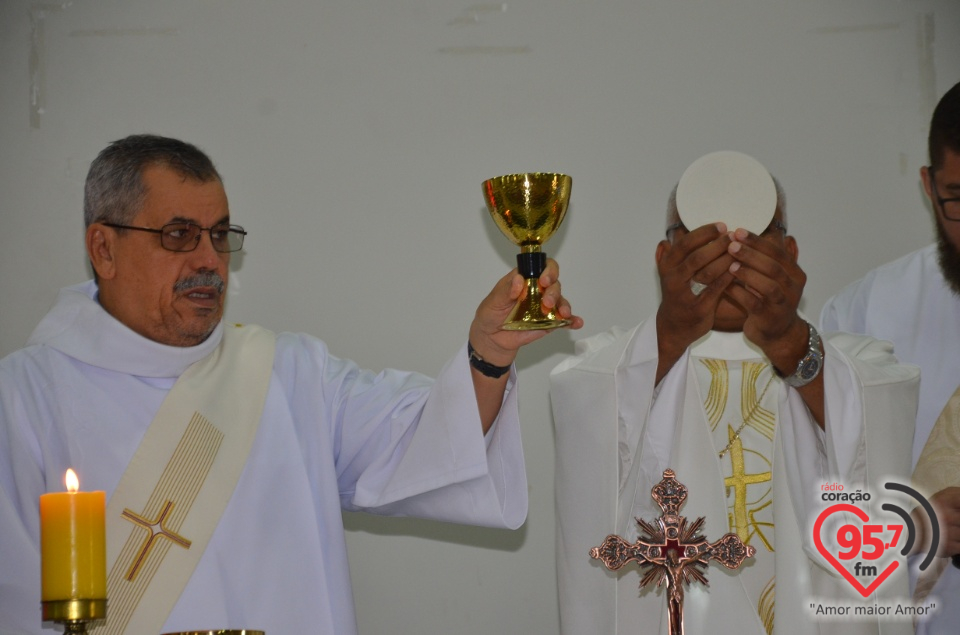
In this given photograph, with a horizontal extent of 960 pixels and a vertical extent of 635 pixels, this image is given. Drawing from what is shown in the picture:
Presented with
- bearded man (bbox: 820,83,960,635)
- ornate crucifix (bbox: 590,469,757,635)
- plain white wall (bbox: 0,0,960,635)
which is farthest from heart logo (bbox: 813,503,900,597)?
plain white wall (bbox: 0,0,960,635)

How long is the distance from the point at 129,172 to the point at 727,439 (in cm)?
231

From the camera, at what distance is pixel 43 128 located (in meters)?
4.91

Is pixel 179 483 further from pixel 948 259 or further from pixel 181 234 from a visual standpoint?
pixel 948 259

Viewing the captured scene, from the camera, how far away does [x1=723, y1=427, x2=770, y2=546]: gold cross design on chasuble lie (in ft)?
12.3

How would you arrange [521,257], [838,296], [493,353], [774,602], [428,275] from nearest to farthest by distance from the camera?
1. [521,257]
2. [493,353]
3. [774,602]
4. [838,296]
5. [428,275]

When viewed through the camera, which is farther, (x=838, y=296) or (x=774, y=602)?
(x=838, y=296)

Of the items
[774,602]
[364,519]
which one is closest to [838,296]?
[774,602]

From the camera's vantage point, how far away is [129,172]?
12.8ft

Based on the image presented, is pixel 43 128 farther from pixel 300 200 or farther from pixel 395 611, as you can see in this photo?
pixel 395 611

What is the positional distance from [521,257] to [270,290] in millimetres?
2163

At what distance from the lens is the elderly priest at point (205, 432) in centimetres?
341

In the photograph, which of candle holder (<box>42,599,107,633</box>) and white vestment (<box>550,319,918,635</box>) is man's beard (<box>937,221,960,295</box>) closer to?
white vestment (<box>550,319,918,635</box>)

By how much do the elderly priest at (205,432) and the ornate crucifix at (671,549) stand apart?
27.6 inches

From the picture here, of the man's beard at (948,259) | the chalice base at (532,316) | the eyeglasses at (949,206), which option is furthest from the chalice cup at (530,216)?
the man's beard at (948,259)
